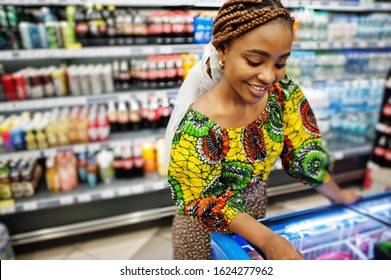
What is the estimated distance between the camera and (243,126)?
2.73 feet

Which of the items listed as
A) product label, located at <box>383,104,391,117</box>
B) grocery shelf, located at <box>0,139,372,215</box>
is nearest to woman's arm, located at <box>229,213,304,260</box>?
grocery shelf, located at <box>0,139,372,215</box>

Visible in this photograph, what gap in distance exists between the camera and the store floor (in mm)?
2020

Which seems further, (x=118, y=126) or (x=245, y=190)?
(x=118, y=126)

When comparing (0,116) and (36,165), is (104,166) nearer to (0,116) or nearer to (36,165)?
(36,165)

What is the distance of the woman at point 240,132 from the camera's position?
25.9 inches

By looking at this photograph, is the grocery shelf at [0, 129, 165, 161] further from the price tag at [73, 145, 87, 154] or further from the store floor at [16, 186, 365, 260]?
the store floor at [16, 186, 365, 260]

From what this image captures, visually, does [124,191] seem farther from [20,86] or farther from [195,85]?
[195,85]

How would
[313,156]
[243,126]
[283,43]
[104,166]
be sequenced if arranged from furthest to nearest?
[104,166] → [313,156] → [243,126] → [283,43]

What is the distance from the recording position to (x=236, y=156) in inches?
32.7

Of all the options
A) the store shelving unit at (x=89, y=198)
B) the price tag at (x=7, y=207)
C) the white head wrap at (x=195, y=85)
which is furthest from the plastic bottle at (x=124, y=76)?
the white head wrap at (x=195, y=85)

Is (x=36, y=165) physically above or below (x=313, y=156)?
below

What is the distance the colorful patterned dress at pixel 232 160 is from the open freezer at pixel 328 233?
7 centimetres
